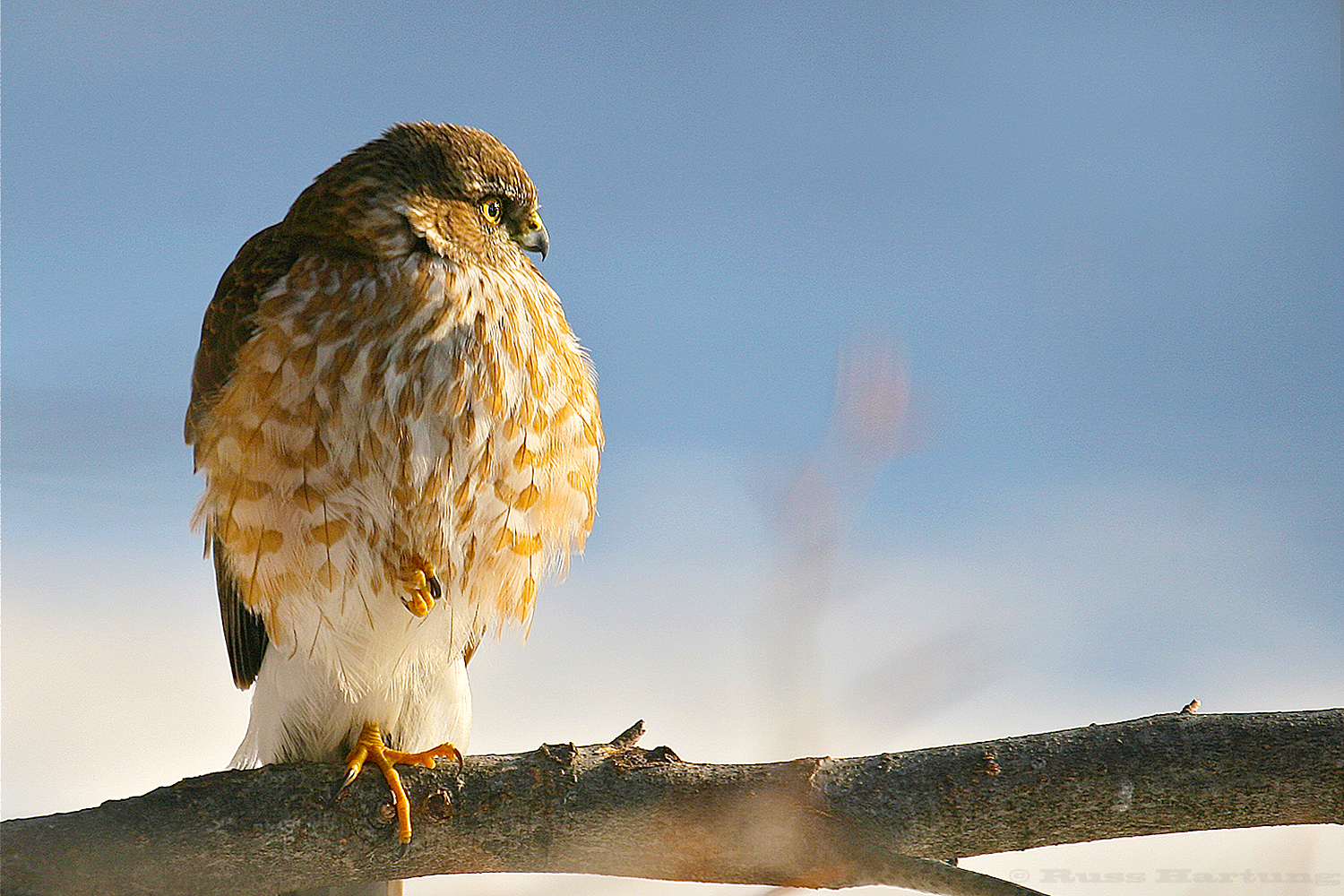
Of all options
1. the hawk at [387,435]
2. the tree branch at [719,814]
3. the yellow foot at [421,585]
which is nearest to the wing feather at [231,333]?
the hawk at [387,435]

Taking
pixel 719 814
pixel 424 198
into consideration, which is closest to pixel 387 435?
pixel 424 198

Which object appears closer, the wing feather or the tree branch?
the tree branch

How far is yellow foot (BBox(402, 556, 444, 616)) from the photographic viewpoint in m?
1.26

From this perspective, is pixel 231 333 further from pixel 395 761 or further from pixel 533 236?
pixel 395 761

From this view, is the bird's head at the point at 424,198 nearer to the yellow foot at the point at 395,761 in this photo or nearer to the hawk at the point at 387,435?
the hawk at the point at 387,435

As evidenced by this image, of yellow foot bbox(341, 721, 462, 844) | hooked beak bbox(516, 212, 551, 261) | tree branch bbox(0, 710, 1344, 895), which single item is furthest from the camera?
hooked beak bbox(516, 212, 551, 261)

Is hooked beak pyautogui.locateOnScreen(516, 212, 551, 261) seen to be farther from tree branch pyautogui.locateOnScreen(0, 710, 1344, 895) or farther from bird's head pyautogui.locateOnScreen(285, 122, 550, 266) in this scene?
tree branch pyautogui.locateOnScreen(0, 710, 1344, 895)

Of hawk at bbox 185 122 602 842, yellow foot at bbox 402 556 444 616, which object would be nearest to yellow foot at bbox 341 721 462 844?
hawk at bbox 185 122 602 842

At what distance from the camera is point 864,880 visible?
3.29 ft

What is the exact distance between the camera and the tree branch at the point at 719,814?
38.6 inches

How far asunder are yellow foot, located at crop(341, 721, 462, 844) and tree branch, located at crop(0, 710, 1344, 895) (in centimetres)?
1

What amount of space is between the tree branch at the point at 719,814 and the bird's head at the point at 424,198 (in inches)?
23.7

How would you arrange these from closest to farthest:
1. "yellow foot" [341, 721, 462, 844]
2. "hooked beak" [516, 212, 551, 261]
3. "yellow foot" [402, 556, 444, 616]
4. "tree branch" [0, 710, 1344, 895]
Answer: "tree branch" [0, 710, 1344, 895] → "yellow foot" [341, 721, 462, 844] → "yellow foot" [402, 556, 444, 616] → "hooked beak" [516, 212, 551, 261]

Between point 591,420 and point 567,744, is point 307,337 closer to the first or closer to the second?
point 591,420
